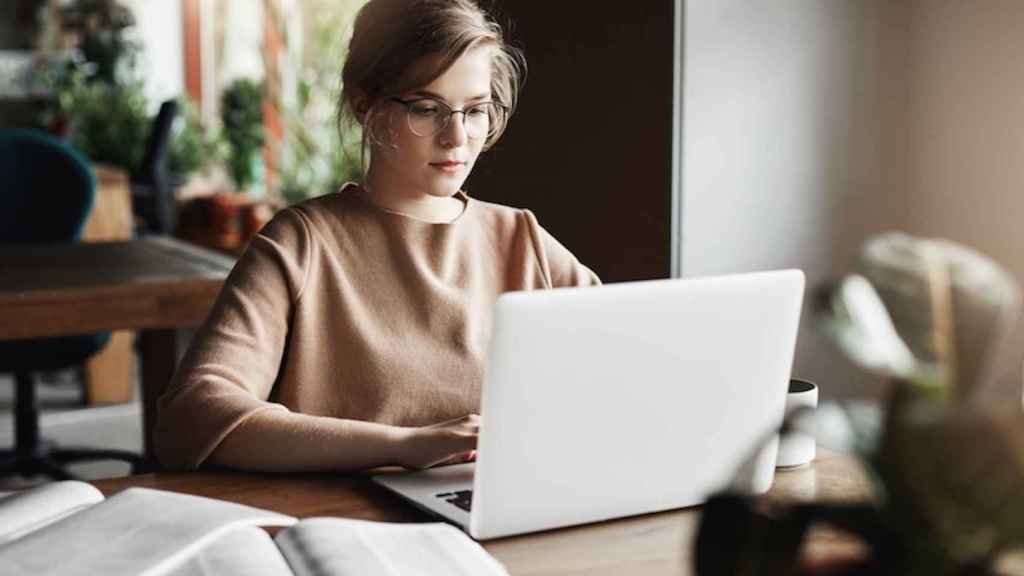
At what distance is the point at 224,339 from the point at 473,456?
32cm

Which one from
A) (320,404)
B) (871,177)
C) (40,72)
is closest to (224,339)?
(320,404)

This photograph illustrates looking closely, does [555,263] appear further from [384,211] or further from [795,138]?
[795,138]

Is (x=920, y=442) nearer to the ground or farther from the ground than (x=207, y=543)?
farther from the ground

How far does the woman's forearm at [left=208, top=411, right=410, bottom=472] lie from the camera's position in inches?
48.6

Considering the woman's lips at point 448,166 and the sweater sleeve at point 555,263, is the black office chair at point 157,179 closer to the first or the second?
the sweater sleeve at point 555,263

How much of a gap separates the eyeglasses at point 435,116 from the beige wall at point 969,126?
1.00 metres

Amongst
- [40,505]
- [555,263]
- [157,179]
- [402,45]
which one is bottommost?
[157,179]

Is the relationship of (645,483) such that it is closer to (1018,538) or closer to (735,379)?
(735,379)

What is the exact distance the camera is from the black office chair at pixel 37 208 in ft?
10.9

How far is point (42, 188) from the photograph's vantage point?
3.42 metres

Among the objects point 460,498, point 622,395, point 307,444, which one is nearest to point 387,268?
point 307,444

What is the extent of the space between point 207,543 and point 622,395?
33cm

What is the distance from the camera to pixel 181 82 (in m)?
8.28

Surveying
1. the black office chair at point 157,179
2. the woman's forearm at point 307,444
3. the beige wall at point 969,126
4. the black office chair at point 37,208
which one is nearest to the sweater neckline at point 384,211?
the woman's forearm at point 307,444
